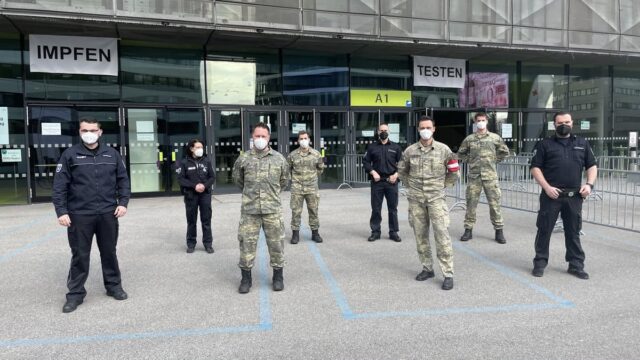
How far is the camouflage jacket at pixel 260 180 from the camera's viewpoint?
205 inches

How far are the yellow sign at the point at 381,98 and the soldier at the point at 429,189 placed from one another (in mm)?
9575

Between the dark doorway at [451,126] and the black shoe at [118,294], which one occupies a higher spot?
the dark doorway at [451,126]

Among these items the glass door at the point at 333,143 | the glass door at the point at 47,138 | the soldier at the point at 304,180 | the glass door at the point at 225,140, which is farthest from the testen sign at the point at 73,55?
the soldier at the point at 304,180

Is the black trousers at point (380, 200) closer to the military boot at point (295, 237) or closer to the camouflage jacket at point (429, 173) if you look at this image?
the military boot at point (295, 237)

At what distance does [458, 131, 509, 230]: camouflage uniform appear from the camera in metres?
7.53

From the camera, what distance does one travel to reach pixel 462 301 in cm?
483

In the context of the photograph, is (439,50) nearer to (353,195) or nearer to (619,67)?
(353,195)

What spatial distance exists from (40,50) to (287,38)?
624 centimetres

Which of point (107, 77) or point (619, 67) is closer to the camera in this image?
point (107, 77)

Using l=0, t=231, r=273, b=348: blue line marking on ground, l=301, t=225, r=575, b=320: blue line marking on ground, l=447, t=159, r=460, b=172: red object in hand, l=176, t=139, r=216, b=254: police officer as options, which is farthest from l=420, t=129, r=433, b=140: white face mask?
l=176, t=139, r=216, b=254: police officer

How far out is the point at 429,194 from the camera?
Answer: 5.48 meters

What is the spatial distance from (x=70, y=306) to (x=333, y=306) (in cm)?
263

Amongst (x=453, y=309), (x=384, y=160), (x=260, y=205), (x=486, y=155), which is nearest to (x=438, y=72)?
(x=486, y=155)

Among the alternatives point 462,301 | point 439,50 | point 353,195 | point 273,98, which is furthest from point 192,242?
point 439,50
